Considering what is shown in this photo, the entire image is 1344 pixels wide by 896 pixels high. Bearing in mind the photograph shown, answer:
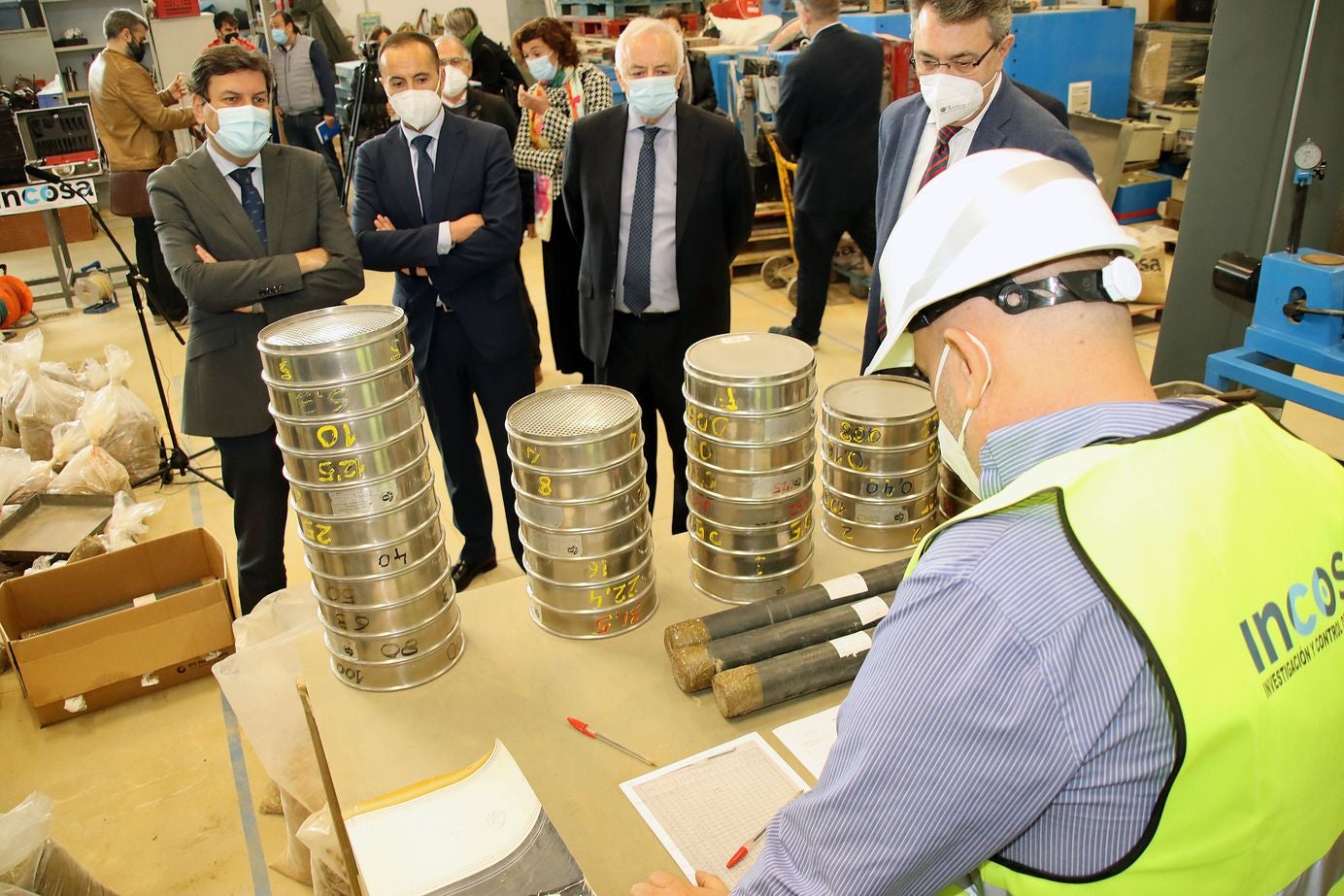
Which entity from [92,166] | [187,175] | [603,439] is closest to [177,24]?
[92,166]

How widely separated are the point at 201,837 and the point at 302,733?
2.20ft

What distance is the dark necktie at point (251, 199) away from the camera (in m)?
2.73

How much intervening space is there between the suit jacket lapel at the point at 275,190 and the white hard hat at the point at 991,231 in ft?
6.78

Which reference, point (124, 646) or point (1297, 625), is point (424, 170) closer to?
point (124, 646)

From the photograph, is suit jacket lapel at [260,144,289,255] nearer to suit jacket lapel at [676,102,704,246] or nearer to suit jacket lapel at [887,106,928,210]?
suit jacket lapel at [676,102,704,246]

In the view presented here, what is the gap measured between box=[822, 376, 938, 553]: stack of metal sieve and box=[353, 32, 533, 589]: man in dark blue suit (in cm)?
131

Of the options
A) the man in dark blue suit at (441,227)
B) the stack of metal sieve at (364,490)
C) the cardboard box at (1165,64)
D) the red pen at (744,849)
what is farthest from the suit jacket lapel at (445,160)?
the cardboard box at (1165,64)

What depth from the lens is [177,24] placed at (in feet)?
30.9

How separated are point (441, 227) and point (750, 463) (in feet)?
5.16

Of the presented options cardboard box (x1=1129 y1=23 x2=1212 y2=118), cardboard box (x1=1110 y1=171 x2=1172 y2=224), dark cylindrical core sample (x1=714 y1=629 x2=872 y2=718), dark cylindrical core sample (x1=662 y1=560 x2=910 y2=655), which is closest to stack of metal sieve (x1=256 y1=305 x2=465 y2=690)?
dark cylindrical core sample (x1=662 y1=560 x2=910 y2=655)

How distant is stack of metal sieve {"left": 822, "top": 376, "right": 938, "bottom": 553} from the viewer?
2002 millimetres

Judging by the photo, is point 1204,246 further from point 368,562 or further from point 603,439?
point 368,562

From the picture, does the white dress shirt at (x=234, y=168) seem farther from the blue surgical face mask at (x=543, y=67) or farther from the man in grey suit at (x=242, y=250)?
the blue surgical face mask at (x=543, y=67)

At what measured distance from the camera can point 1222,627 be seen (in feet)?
2.69
